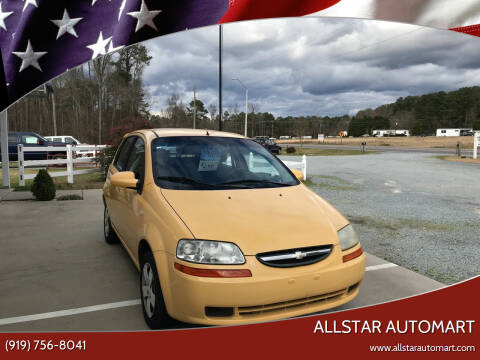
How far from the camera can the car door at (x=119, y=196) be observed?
4.14 metres

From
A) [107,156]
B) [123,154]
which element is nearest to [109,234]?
[123,154]

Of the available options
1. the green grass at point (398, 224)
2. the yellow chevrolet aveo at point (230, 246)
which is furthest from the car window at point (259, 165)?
the green grass at point (398, 224)

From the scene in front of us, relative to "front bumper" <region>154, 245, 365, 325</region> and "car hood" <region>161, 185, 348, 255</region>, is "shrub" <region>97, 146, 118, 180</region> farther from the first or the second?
"front bumper" <region>154, 245, 365, 325</region>

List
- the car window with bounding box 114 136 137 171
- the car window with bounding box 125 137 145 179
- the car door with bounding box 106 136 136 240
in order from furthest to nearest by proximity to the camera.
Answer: the car window with bounding box 114 136 137 171
the car door with bounding box 106 136 136 240
the car window with bounding box 125 137 145 179

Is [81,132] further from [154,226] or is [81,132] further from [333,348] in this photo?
[333,348]

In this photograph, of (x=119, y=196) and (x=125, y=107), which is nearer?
(x=119, y=196)

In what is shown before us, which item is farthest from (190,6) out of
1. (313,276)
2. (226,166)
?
(313,276)

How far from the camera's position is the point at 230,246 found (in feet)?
8.27

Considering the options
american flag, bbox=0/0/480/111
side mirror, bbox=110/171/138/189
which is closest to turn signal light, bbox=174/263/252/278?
side mirror, bbox=110/171/138/189

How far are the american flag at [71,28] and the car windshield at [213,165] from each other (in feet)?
3.95

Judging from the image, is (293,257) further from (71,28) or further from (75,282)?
(71,28)

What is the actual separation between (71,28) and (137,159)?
1563 mm

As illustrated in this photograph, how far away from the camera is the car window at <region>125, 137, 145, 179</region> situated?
3.78 m

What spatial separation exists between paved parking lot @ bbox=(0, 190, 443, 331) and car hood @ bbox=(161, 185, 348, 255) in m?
1.07
